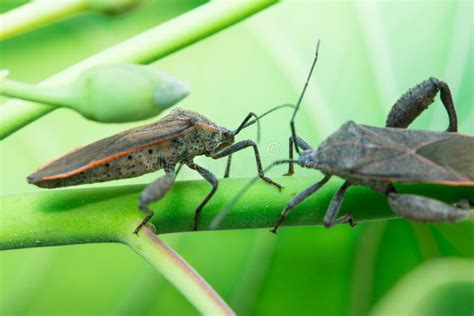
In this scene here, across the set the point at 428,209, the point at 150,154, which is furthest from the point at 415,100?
the point at 150,154

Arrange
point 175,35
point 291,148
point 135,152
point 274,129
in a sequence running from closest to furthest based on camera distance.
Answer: point 175,35 < point 135,152 < point 291,148 < point 274,129

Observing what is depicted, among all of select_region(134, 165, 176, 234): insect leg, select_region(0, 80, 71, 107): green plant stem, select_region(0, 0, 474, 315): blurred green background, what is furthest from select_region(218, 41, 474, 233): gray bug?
select_region(0, 80, 71, 107): green plant stem

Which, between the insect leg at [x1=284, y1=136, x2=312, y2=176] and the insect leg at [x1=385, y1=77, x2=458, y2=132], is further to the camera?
the insect leg at [x1=284, y1=136, x2=312, y2=176]

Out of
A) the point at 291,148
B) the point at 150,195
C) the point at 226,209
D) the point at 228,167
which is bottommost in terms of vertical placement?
the point at 228,167

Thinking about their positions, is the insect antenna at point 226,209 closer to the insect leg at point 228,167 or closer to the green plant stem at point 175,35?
the green plant stem at point 175,35

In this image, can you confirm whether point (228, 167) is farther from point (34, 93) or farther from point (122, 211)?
point (34, 93)

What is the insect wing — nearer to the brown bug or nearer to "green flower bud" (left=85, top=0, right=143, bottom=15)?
the brown bug
